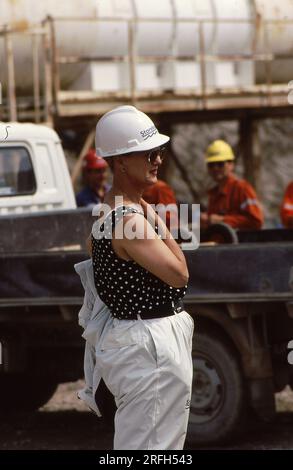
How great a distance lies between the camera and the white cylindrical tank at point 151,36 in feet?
64.4

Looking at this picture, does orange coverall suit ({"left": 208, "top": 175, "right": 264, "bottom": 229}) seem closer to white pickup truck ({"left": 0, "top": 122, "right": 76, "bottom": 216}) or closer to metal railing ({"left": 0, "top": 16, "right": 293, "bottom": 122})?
white pickup truck ({"left": 0, "top": 122, "right": 76, "bottom": 216})

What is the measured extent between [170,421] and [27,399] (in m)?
5.07

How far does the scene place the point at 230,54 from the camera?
22.2 m

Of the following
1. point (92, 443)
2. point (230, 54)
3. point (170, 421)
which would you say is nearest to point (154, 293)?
point (170, 421)

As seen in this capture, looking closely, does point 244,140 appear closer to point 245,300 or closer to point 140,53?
point 140,53

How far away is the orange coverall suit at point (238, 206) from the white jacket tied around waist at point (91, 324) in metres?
5.58

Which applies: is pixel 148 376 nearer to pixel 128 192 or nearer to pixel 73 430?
pixel 128 192

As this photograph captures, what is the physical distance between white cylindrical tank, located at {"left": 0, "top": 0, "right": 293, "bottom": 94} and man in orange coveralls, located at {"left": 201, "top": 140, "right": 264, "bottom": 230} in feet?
27.4

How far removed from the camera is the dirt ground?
8766mm

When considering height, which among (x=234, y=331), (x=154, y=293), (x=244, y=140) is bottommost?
(x=244, y=140)

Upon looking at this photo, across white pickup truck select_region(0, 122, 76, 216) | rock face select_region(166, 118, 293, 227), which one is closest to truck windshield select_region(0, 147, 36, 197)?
white pickup truck select_region(0, 122, 76, 216)

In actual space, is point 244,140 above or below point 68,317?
below

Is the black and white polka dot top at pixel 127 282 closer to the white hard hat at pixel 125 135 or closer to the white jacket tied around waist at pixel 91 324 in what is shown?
the white jacket tied around waist at pixel 91 324

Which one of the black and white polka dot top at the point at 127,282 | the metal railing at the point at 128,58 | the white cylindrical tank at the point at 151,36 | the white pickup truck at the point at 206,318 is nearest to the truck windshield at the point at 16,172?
the white pickup truck at the point at 206,318
